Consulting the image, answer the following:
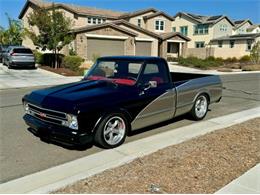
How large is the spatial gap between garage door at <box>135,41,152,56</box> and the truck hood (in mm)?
28022

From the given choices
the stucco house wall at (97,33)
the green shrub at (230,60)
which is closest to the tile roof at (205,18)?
the green shrub at (230,60)

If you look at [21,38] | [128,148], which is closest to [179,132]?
[128,148]

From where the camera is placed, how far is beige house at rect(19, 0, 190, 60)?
28.8 m

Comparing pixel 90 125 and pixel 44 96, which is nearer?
pixel 90 125

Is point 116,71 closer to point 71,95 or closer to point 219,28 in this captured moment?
point 71,95

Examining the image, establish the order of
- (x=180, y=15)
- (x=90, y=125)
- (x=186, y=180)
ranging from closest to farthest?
1. (x=186, y=180)
2. (x=90, y=125)
3. (x=180, y=15)

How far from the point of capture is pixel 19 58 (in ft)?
72.2

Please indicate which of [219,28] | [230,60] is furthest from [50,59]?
[219,28]

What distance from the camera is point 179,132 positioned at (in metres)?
6.20

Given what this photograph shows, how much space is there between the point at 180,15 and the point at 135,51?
26038 millimetres

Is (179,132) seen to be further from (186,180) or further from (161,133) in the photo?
(186,180)

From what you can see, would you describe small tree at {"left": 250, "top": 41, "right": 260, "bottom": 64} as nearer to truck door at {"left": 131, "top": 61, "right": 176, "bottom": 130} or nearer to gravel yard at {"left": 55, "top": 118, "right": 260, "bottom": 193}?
truck door at {"left": 131, "top": 61, "right": 176, "bottom": 130}

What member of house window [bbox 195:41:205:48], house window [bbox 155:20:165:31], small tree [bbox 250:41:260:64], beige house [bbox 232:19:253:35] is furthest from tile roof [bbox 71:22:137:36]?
beige house [bbox 232:19:253:35]

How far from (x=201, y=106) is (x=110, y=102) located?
332 centimetres
